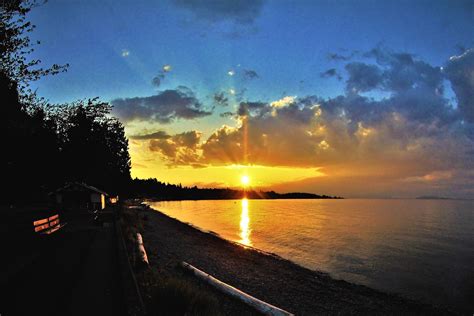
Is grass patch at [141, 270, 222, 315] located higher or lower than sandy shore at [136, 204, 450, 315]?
higher

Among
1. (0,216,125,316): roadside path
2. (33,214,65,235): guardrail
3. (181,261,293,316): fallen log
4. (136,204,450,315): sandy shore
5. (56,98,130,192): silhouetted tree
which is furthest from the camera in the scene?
(56,98,130,192): silhouetted tree

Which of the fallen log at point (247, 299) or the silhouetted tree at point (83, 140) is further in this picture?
the silhouetted tree at point (83, 140)

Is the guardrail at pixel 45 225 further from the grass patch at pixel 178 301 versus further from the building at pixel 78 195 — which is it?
the building at pixel 78 195

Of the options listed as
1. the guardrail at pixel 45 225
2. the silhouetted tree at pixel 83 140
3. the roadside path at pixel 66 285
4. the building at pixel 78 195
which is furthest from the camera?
the building at pixel 78 195

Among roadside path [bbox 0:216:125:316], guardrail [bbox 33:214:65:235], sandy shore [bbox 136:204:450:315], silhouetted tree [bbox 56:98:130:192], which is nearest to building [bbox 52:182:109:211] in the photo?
silhouetted tree [bbox 56:98:130:192]

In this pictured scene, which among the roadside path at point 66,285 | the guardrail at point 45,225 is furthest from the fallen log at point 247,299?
the guardrail at point 45,225

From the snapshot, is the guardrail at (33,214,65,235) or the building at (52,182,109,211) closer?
the guardrail at (33,214,65,235)

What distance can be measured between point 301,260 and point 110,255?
18.3 metres

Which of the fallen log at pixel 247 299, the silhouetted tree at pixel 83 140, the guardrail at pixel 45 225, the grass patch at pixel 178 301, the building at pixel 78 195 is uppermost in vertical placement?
the silhouetted tree at pixel 83 140

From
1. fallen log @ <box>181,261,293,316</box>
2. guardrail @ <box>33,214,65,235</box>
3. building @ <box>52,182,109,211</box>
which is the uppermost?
building @ <box>52,182,109,211</box>

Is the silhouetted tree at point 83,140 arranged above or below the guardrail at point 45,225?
above

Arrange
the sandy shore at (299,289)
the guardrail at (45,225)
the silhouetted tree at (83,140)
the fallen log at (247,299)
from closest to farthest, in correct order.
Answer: the fallen log at (247,299) → the sandy shore at (299,289) → the guardrail at (45,225) → the silhouetted tree at (83,140)

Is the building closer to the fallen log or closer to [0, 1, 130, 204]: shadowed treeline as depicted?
[0, 1, 130, 204]: shadowed treeline

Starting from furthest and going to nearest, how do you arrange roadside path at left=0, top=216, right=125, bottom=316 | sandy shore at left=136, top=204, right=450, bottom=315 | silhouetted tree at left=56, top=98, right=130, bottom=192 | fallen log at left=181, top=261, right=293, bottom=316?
silhouetted tree at left=56, top=98, right=130, bottom=192 < sandy shore at left=136, top=204, right=450, bottom=315 < fallen log at left=181, top=261, right=293, bottom=316 < roadside path at left=0, top=216, right=125, bottom=316
